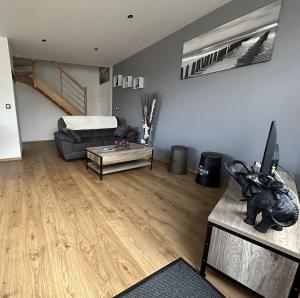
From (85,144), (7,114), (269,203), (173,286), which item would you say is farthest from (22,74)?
(269,203)

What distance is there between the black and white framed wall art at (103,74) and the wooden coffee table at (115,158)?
3906 mm

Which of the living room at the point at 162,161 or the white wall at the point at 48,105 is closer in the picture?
the living room at the point at 162,161

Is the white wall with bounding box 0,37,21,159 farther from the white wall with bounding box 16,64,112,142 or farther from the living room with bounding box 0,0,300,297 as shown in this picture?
the white wall with bounding box 16,64,112,142

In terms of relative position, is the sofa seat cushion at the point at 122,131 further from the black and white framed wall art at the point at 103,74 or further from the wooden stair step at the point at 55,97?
the black and white framed wall art at the point at 103,74

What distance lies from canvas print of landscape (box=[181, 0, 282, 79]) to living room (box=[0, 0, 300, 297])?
0.01 metres

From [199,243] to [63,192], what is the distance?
75.1 inches

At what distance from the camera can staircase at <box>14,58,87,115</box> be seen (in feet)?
16.9

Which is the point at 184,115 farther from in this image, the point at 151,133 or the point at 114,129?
the point at 114,129

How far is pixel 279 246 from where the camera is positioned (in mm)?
1018

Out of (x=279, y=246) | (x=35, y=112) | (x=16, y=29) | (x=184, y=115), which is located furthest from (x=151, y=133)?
(x=35, y=112)

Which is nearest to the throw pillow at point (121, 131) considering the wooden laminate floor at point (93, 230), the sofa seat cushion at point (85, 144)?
the sofa seat cushion at point (85, 144)

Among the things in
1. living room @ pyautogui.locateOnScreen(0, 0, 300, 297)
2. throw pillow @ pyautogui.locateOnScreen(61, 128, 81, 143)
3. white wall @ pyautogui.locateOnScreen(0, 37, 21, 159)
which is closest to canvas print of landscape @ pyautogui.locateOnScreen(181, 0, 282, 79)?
living room @ pyautogui.locateOnScreen(0, 0, 300, 297)

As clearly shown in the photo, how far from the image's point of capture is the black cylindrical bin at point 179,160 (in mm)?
3334

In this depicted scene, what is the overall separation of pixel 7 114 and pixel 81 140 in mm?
1524
